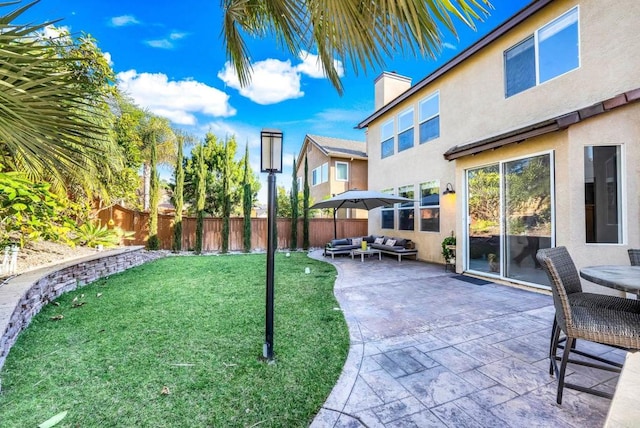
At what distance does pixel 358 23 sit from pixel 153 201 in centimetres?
1172

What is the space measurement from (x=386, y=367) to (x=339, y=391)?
2.02 ft

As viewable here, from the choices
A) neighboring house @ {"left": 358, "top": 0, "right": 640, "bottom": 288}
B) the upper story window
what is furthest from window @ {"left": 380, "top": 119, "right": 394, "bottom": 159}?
the upper story window

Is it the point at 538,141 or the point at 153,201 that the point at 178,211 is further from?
the point at 538,141

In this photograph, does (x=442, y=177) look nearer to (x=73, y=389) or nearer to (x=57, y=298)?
(x=73, y=389)

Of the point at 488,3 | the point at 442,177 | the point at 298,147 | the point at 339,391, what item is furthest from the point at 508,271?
the point at 298,147

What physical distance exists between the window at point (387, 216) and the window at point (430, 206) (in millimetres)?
1806

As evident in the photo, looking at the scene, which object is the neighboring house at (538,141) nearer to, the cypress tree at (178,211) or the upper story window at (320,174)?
the upper story window at (320,174)

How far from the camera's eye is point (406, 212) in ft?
33.8

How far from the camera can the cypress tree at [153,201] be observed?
11.4 metres

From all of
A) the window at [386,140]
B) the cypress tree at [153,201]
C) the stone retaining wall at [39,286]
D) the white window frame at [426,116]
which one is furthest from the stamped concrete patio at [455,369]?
the cypress tree at [153,201]

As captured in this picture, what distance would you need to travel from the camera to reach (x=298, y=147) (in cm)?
2077

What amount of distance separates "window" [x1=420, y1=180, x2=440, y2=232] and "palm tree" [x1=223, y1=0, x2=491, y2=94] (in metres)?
6.80

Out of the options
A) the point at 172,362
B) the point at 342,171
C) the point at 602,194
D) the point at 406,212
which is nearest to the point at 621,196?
the point at 602,194

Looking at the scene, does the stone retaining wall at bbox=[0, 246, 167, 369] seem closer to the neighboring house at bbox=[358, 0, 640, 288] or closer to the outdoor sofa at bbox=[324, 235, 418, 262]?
the outdoor sofa at bbox=[324, 235, 418, 262]
